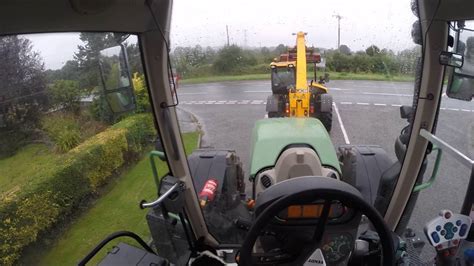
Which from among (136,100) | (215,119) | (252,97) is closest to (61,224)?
(136,100)

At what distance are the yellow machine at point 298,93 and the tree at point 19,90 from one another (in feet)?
20.1

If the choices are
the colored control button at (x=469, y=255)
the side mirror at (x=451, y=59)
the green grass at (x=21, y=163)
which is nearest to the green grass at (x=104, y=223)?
the green grass at (x=21, y=163)

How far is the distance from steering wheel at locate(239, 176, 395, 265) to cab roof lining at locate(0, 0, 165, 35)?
127cm

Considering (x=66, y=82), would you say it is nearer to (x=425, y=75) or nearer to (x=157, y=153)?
(x=157, y=153)

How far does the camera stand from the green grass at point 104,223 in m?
3.63

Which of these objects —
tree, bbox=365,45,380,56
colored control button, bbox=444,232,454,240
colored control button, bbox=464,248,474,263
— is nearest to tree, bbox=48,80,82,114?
tree, bbox=365,45,380,56

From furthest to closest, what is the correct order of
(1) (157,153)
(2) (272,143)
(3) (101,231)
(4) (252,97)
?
(4) (252,97) → (3) (101,231) → (2) (272,143) → (1) (157,153)

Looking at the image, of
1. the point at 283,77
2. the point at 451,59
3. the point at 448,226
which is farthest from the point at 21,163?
the point at 283,77

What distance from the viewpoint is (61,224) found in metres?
4.13

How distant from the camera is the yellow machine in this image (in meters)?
7.77

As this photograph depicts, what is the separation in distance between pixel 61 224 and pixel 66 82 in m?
2.61

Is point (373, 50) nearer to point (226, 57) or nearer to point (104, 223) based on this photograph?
point (226, 57)

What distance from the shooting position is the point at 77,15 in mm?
1856

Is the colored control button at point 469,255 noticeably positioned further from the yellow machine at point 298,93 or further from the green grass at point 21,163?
the yellow machine at point 298,93
